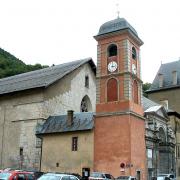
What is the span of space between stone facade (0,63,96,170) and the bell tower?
580cm

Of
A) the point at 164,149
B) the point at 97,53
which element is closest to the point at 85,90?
the point at 97,53

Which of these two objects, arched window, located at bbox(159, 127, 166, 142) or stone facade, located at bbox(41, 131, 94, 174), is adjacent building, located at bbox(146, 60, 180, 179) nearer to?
arched window, located at bbox(159, 127, 166, 142)

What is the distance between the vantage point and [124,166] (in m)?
30.7

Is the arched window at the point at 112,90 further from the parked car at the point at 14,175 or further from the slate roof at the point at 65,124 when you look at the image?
the parked car at the point at 14,175

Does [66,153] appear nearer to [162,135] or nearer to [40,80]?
[40,80]

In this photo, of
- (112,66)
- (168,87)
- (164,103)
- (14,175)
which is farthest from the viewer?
(168,87)

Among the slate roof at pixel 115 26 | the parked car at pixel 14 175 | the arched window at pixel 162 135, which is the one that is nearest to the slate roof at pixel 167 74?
the arched window at pixel 162 135

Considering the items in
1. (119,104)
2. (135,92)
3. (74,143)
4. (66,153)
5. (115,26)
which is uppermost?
(115,26)

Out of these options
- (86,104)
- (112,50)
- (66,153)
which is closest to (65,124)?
(66,153)

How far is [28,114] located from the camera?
3728 cm

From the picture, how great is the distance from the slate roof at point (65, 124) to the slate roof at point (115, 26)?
807cm

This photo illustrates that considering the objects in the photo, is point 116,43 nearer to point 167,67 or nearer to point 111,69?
point 111,69

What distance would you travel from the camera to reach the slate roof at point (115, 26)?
3462 centimetres

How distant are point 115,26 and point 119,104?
7652 millimetres
